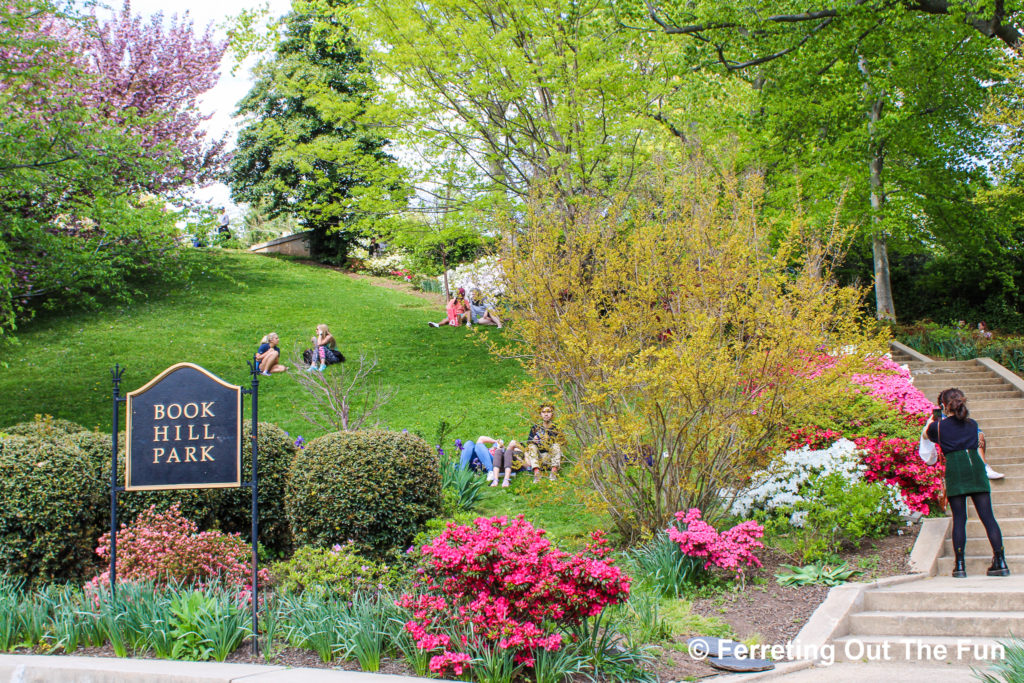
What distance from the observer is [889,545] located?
6.91m

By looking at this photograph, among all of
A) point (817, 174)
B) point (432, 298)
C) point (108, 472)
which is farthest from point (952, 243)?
point (108, 472)

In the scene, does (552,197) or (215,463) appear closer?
(215,463)

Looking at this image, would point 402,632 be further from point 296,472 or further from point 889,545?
point 889,545

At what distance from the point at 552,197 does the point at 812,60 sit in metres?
6.80

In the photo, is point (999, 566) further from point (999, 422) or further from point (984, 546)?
point (999, 422)

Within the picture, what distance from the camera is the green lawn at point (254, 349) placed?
13125 mm

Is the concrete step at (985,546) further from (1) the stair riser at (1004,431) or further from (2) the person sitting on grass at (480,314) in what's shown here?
(2) the person sitting on grass at (480,314)

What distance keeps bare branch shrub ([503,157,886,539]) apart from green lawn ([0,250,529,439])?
9.42ft

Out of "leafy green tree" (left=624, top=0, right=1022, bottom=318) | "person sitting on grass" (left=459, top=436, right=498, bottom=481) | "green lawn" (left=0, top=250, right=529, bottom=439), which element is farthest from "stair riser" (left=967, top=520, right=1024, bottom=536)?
"leafy green tree" (left=624, top=0, right=1022, bottom=318)

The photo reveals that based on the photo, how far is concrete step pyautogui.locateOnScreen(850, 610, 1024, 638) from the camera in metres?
5.13

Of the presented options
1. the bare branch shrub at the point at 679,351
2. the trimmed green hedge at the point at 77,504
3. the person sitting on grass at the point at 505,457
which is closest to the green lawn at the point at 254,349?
the person sitting on grass at the point at 505,457

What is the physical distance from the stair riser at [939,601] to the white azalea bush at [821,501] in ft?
2.35

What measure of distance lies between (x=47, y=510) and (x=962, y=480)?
296 inches

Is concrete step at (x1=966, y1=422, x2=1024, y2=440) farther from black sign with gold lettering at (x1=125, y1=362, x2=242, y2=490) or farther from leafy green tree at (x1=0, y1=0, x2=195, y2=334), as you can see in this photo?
leafy green tree at (x1=0, y1=0, x2=195, y2=334)
